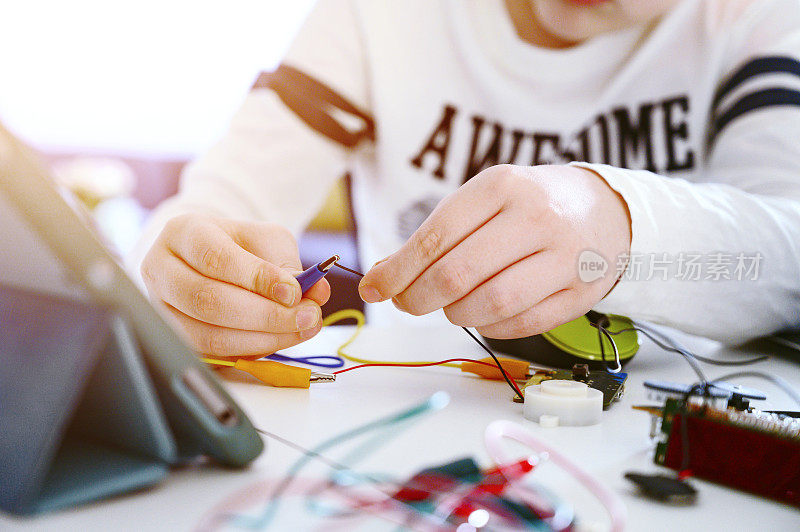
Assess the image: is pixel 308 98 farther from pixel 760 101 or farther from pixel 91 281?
pixel 91 281

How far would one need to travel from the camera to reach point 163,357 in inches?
9.4

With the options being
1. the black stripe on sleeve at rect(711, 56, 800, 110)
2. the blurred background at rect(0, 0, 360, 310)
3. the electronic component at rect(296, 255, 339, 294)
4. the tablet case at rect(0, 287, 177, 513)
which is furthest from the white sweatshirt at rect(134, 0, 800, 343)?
the blurred background at rect(0, 0, 360, 310)

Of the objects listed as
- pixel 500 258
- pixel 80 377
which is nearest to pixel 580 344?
pixel 500 258

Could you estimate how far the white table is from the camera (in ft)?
0.77

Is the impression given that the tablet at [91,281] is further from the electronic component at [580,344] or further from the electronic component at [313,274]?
the electronic component at [580,344]

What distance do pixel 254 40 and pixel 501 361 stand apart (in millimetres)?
2184

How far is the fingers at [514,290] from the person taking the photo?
1.31 ft

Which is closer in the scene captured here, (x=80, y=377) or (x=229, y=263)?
(x=80, y=377)

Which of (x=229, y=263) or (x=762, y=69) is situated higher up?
(x=762, y=69)

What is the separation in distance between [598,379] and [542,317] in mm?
51

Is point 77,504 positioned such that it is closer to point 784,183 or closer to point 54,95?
point 784,183

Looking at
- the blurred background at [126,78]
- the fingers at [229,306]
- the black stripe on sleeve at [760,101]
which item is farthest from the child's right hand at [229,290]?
the blurred background at [126,78]

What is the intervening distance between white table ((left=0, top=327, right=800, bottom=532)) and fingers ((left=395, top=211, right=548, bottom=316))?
0.06 metres

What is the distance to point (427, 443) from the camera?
317 millimetres
